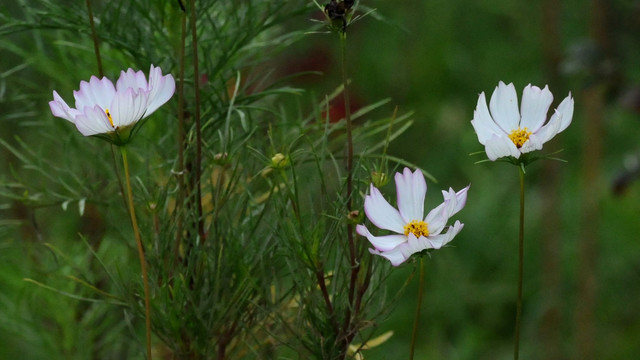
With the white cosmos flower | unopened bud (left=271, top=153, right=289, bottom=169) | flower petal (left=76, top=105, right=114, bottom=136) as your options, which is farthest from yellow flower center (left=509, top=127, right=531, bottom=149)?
flower petal (left=76, top=105, right=114, bottom=136)

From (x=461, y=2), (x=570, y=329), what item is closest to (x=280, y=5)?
(x=570, y=329)

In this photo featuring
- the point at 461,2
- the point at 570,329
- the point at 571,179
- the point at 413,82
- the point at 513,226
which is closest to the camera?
the point at 570,329

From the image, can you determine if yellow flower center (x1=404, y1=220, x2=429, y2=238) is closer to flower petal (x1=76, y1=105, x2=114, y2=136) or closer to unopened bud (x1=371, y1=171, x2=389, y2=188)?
unopened bud (x1=371, y1=171, x2=389, y2=188)

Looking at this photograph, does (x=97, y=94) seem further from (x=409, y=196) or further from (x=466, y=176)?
(x=466, y=176)

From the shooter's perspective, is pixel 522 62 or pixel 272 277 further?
pixel 522 62

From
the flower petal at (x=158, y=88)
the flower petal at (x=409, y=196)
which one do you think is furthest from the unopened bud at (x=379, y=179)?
the flower petal at (x=158, y=88)

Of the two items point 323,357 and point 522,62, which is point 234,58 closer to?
point 323,357

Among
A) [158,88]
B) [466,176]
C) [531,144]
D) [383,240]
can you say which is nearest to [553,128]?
[531,144]
